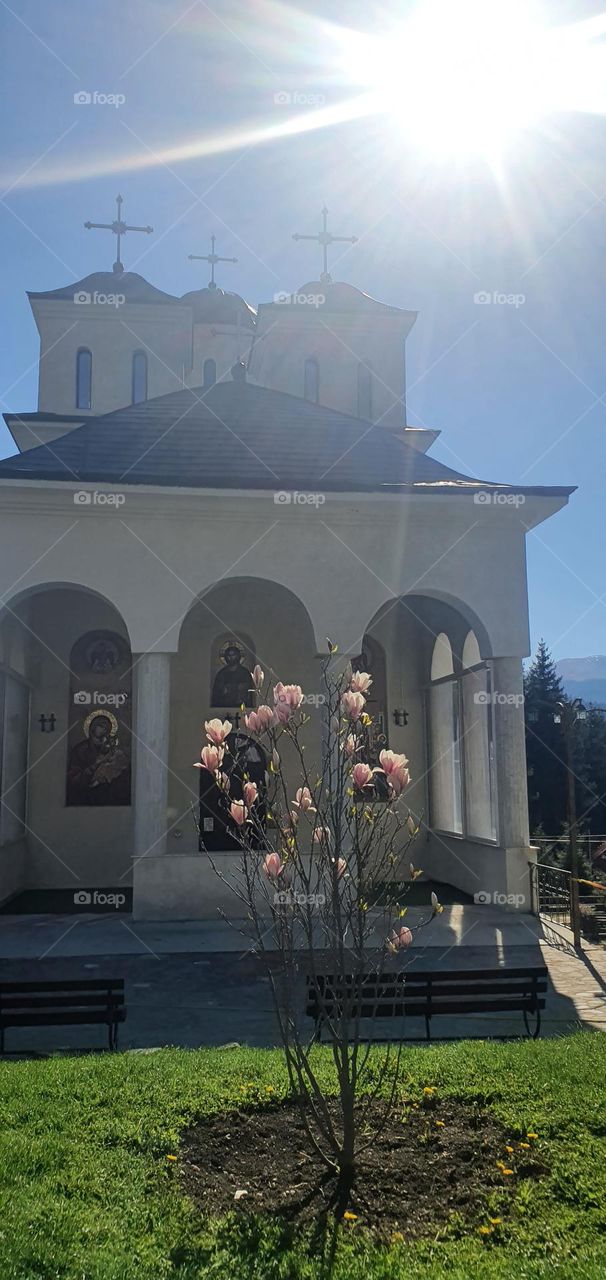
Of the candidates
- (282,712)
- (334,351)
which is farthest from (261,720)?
(334,351)

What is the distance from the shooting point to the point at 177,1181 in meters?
4.66

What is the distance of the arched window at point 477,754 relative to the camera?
16344 mm

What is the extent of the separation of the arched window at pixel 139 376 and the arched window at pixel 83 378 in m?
1.15

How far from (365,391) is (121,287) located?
742cm

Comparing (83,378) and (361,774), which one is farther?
(83,378)

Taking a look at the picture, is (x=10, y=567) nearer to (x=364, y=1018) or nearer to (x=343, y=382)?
(x=364, y=1018)

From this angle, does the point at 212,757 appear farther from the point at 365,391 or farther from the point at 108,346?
the point at 108,346

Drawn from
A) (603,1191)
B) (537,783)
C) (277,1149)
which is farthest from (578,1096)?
(537,783)

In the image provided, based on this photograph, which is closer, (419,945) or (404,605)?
(419,945)

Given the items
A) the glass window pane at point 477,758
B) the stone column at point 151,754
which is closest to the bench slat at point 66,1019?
the stone column at point 151,754

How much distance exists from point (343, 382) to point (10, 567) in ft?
45.1

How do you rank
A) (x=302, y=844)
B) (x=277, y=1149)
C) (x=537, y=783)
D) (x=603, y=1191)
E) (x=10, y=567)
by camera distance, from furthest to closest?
(x=537, y=783) < (x=302, y=844) < (x=10, y=567) < (x=277, y=1149) < (x=603, y=1191)

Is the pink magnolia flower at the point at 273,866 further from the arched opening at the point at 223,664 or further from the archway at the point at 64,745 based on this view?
the archway at the point at 64,745

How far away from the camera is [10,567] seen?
14.2 meters
